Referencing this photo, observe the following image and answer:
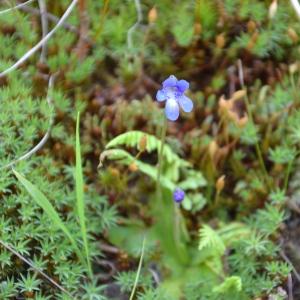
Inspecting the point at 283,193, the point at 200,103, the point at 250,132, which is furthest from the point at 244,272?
the point at 200,103

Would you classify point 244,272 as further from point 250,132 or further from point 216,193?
point 250,132

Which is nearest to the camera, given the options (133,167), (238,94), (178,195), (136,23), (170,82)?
(170,82)

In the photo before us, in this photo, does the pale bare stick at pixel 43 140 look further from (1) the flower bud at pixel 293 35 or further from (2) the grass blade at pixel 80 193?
(1) the flower bud at pixel 293 35

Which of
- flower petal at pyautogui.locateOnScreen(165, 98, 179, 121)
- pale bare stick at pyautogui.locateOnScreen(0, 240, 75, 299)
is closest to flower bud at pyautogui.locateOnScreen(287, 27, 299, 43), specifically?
flower petal at pyautogui.locateOnScreen(165, 98, 179, 121)

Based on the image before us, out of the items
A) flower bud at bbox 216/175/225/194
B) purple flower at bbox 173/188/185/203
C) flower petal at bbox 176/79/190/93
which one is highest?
flower petal at bbox 176/79/190/93

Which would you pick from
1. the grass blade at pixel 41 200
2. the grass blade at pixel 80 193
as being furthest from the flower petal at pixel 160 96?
the grass blade at pixel 41 200

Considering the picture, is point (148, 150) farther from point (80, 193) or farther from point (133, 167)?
point (80, 193)

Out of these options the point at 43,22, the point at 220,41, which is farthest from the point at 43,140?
the point at 220,41

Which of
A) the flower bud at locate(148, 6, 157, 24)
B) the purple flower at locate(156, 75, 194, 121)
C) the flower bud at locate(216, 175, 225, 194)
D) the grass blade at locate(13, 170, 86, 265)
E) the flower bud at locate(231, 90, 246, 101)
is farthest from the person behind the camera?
the flower bud at locate(148, 6, 157, 24)

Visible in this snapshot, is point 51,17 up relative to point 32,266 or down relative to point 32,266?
up

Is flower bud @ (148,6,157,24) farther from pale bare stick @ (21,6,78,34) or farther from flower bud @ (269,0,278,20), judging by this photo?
flower bud @ (269,0,278,20)
